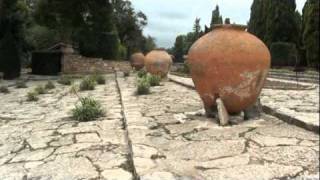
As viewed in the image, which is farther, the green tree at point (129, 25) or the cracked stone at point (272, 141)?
the green tree at point (129, 25)

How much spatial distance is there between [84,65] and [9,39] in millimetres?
7530

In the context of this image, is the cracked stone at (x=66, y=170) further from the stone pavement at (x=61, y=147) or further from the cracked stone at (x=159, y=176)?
the cracked stone at (x=159, y=176)

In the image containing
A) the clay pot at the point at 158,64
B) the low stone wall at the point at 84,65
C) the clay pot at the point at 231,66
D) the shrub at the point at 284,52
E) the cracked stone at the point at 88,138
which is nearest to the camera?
the cracked stone at the point at 88,138

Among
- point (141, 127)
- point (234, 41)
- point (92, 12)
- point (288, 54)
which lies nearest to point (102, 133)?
point (141, 127)

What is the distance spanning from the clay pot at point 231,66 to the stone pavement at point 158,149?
301mm

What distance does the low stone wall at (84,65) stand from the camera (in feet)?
80.5

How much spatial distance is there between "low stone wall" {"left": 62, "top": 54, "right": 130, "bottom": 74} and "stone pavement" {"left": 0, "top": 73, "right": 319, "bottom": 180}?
17786 mm

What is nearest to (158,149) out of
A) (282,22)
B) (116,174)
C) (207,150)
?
(207,150)

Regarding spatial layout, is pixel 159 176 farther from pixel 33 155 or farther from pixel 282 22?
pixel 282 22

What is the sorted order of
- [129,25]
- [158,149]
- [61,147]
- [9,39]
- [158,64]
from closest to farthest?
[158,149]
[61,147]
[158,64]
[9,39]
[129,25]

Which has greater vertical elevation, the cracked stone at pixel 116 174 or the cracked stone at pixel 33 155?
the cracked stone at pixel 116 174

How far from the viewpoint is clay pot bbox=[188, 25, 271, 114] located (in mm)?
5527

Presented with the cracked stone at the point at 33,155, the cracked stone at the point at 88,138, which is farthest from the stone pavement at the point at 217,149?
the cracked stone at the point at 33,155

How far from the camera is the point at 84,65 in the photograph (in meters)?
25.7
